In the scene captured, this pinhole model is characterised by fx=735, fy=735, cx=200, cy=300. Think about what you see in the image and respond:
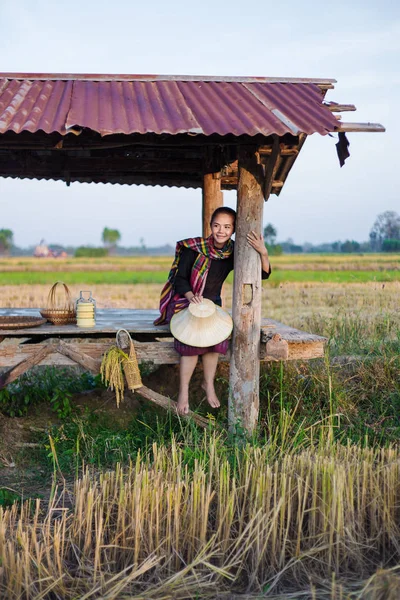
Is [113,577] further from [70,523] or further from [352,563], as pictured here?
[352,563]

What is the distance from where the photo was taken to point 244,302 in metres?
6.36

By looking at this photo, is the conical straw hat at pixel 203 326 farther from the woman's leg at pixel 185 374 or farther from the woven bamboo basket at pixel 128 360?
the woven bamboo basket at pixel 128 360

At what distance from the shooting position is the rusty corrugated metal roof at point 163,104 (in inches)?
219

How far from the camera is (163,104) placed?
20.0 feet

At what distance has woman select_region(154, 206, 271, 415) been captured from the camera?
6301 millimetres

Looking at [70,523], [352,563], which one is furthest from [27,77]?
[352,563]

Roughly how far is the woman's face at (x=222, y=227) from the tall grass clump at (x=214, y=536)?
2.19m

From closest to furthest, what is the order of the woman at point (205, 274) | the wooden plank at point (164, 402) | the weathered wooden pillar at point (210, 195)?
the woman at point (205, 274), the wooden plank at point (164, 402), the weathered wooden pillar at point (210, 195)

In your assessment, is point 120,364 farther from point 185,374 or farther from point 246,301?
point 246,301

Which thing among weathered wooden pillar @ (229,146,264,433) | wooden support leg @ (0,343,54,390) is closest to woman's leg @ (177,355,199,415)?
weathered wooden pillar @ (229,146,264,433)

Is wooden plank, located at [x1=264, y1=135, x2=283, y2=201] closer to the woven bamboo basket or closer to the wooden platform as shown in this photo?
the wooden platform

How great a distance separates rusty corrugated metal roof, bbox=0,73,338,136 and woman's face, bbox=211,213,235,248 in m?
0.88

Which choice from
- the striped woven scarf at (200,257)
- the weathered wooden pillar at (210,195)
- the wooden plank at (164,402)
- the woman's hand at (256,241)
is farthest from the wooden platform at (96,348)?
the weathered wooden pillar at (210,195)

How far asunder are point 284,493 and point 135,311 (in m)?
4.63
